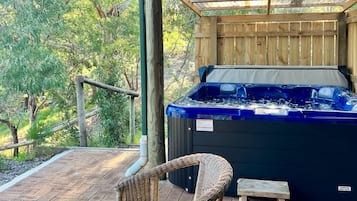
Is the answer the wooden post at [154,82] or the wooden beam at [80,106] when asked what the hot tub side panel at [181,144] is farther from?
the wooden beam at [80,106]

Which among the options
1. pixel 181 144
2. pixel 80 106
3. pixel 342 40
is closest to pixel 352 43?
pixel 342 40

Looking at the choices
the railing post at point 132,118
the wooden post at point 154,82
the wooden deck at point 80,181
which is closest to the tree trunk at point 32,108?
the railing post at point 132,118

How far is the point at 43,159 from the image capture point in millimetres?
4676

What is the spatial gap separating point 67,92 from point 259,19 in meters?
3.81

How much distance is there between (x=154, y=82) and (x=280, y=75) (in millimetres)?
2556

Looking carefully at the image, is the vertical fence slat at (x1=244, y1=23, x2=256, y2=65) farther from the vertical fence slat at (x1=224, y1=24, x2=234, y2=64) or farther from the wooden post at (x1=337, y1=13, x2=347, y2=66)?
the wooden post at (x1=337, y1=13, x2=347, y2=66)

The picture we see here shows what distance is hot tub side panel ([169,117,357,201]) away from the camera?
3.11 m

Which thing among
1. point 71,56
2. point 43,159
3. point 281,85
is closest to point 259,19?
point 281,85

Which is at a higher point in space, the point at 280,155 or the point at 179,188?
the point at 280,155

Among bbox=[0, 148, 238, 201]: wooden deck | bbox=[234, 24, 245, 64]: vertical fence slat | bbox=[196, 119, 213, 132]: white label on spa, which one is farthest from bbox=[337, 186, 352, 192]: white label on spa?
bbox=[234, 24, 245, 64]: vertical fence slat

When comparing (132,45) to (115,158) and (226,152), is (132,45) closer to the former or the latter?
(115,158)

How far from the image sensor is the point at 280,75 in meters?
5.59

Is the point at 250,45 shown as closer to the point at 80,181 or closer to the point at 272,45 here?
the point at 272,45

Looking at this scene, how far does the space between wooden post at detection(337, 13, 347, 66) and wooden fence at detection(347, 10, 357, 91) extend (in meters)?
0.13
